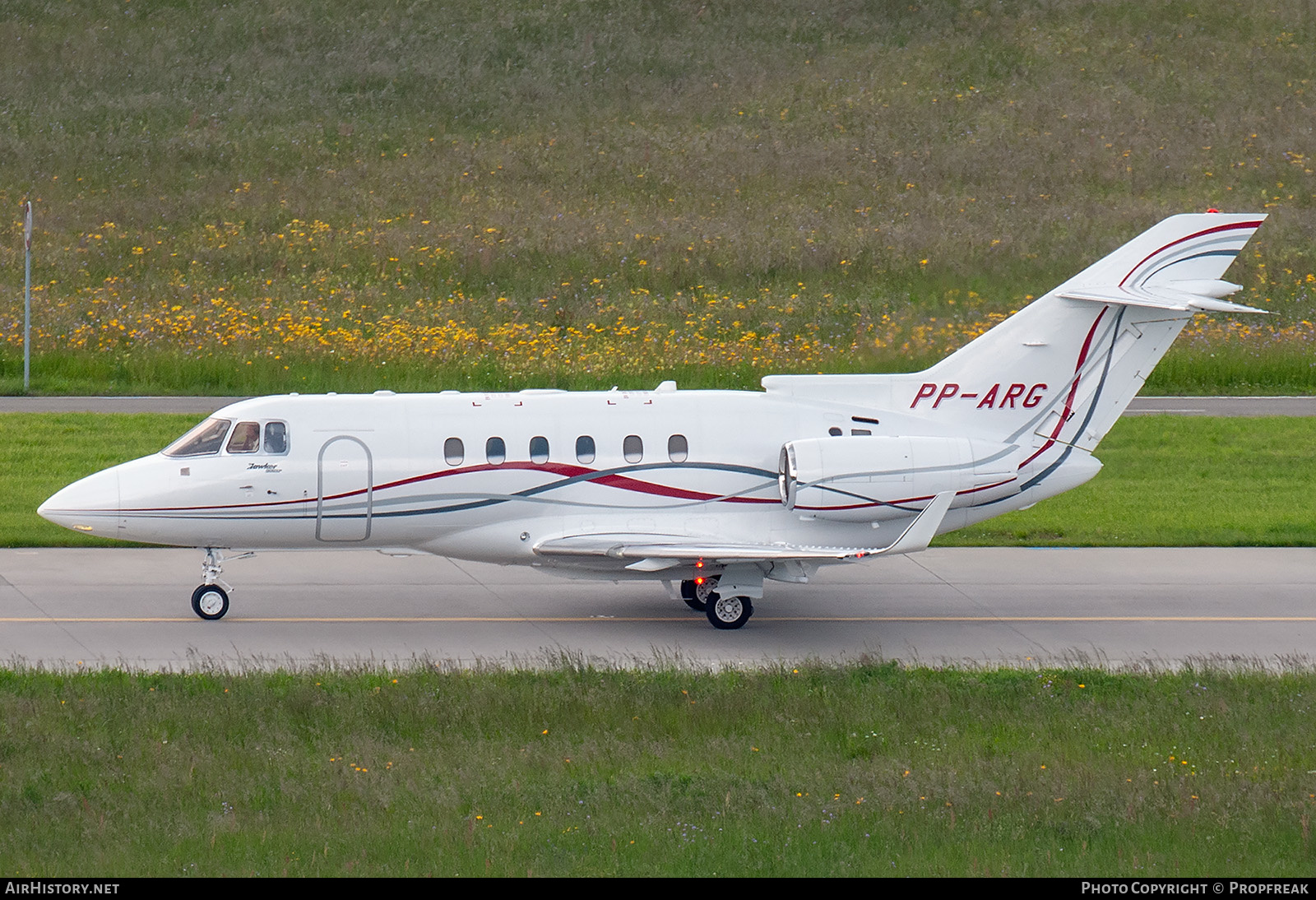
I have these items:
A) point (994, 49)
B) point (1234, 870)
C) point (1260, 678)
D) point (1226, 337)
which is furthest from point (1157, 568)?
point (994, 49)

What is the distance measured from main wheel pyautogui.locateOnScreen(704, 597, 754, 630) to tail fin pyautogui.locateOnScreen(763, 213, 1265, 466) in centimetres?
277

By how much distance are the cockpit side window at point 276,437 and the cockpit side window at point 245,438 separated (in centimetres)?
10

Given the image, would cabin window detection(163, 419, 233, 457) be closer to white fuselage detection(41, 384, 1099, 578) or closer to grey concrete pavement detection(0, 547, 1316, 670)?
white fuselage detection(41, 384, 1099, 578)

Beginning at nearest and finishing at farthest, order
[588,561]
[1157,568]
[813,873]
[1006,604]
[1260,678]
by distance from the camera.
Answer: [813,873]
[1260,678]
[588,561]
[1006,604]
[1157,568]

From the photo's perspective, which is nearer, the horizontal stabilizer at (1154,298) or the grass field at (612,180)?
the horizontal stabilizer at (1154,298)

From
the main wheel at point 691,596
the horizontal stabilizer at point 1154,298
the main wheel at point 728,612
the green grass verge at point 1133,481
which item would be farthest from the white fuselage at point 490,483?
the green grass verge at point 1133,481

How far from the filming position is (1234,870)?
10.7 m

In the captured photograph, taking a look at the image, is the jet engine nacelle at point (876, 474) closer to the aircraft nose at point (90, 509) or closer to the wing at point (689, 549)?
the wing at point (689, 549)

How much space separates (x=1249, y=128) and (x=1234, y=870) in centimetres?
5572

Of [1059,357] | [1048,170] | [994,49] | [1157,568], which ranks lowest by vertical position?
[1157,568]

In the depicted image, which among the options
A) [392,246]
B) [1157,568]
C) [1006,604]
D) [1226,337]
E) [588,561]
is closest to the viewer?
[588,561]

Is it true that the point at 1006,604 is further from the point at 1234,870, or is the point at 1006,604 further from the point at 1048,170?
the point at 1048,170

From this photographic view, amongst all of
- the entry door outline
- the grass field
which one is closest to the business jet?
the entry door outline

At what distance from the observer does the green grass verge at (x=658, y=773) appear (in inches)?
433
